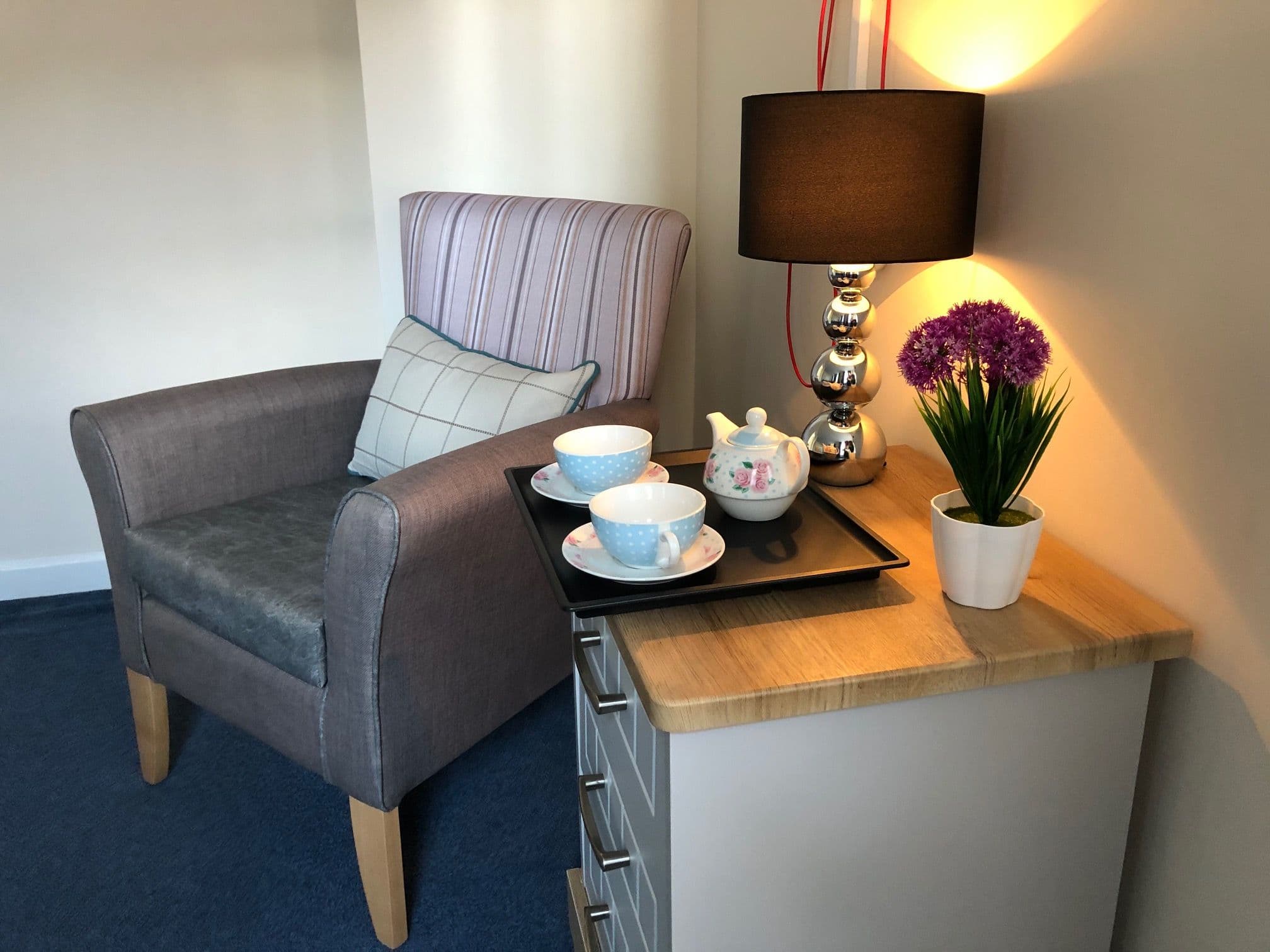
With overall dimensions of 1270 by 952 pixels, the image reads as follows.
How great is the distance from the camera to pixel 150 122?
2.23m

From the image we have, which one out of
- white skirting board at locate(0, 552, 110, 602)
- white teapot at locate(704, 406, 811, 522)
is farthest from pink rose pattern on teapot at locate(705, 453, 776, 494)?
white skirting board at locate(0, 552, 110, 602)

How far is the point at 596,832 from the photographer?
1.12 meters

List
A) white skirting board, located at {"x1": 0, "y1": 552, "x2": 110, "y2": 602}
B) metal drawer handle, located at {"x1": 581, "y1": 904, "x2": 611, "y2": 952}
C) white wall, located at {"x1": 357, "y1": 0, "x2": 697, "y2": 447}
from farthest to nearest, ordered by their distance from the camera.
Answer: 1. white skirting board, located at {"x1": 0, "y1": 552, "x2": 110, "y2": 602}
2. white wall, located at {"x1": 357, "y1": 0, "x2": 697, "y2": 447}
3. metal drawer handle, located at {"x1": 581, "y1": 904, "x2": 611, "y2": 952}

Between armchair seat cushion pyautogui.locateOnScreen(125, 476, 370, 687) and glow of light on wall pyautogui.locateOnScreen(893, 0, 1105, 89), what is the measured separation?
1048 mm

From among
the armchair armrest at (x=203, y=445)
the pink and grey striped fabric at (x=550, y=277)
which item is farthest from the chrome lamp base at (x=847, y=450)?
the armchair armrest at (x=203, y=445)

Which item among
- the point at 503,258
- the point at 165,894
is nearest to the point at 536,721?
the point at 165,894

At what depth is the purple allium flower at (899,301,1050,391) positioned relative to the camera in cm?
78

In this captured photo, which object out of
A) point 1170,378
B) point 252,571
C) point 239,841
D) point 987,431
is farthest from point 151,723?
point 1170,378

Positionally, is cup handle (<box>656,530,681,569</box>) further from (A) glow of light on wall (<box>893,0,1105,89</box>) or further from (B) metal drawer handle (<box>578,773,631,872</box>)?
(A) glow of light on wall (<box>893,0,1105,89</box>)

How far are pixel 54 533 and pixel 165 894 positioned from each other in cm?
129

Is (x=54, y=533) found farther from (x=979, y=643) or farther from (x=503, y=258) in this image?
(x=979, y=643)

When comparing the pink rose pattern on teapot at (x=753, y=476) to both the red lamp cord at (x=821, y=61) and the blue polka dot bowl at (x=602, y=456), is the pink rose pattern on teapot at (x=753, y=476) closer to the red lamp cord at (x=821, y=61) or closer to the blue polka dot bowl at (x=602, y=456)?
the blue polka dot bowl at (x=602, y=456)

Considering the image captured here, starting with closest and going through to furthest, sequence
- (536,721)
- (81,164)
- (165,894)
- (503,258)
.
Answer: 1. (165,894)
2. (503,258)
3. (536,721)
4. (81,164)

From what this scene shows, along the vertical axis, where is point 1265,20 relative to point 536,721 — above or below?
above
